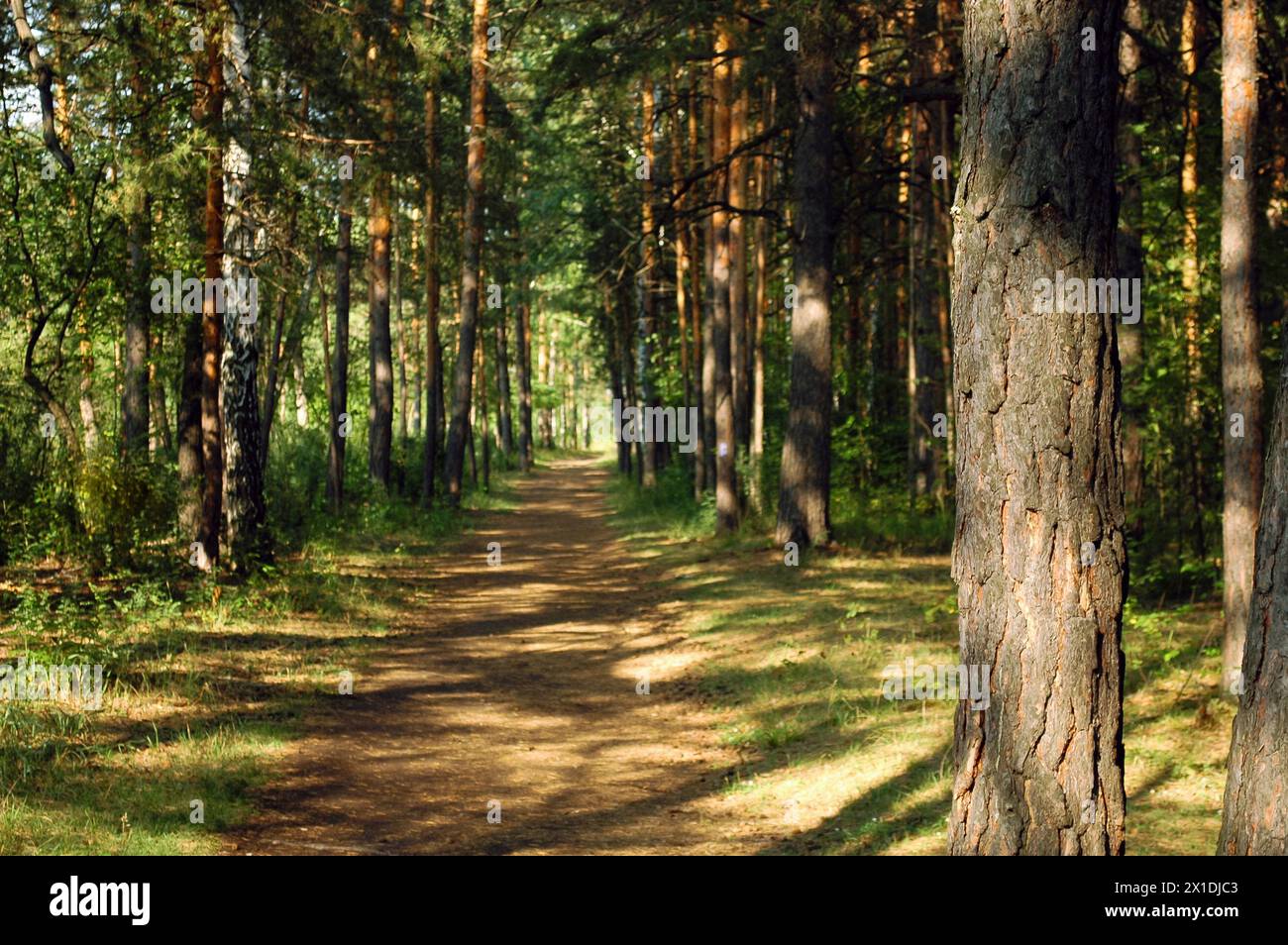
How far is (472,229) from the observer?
990 inches

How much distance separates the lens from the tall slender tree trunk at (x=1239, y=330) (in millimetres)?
8641

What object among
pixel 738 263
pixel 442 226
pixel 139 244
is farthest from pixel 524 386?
pixel 139 244

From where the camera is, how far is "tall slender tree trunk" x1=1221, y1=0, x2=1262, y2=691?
8.64 m

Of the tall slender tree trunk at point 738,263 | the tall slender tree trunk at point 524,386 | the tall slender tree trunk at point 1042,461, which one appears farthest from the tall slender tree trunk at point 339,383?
the tall slender tree trunk at point 524,386

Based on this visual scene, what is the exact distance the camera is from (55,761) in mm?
7305

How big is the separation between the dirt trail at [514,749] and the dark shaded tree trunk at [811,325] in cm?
286

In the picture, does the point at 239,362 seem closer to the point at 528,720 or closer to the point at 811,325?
the point at 528,720

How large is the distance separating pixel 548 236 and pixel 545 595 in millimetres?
6267

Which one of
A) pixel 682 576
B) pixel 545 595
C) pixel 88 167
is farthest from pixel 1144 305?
pixel 88 167

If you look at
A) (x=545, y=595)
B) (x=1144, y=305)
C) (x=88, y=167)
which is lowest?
(x=545, y=595)

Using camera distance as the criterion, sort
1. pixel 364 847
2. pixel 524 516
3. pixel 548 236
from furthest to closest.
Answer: pixel 524 516 < pixel 548 236 < pixel 364 847

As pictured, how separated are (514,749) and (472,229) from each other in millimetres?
17595

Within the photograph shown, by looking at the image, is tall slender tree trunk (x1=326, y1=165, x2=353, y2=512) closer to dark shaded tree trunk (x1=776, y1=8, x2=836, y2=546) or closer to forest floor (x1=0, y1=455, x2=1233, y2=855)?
forest floor (x1=0, y1=455, x2=1233, y2=855)

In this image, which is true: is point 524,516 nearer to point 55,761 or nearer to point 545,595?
point 545,595
